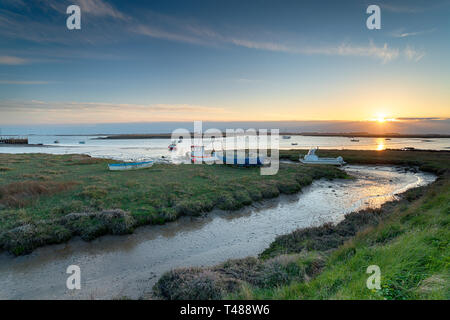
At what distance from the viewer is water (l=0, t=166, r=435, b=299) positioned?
298 inches

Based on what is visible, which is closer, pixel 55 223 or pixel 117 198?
pixel 55 223

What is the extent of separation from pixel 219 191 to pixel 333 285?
519 inches

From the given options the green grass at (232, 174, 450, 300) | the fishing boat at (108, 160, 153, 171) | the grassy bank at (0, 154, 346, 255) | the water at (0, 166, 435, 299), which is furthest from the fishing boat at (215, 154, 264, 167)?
the green grass at (232, 174, 450, 300)

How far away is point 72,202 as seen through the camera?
13.5m

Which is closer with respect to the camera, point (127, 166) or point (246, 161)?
point (127, 166)

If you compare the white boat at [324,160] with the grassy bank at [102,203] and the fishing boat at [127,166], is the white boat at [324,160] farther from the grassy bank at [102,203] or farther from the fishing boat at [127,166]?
the fishing boat at [127,166]

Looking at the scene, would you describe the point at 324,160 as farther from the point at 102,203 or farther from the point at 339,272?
the point at 339,272

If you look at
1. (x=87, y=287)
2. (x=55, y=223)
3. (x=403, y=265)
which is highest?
(x=403, y=265)

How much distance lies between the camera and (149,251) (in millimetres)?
10180

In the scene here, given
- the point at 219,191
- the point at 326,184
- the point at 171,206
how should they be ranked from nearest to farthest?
the point at 171,206 → the point at 219,191 → the point at 326,184

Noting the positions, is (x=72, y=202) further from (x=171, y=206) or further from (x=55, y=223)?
(x=171, y=206)

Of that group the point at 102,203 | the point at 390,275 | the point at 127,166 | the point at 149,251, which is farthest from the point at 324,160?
the point at 390,275

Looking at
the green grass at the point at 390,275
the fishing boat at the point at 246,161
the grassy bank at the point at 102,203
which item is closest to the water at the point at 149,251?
the grassy bank at the point at 102,203
